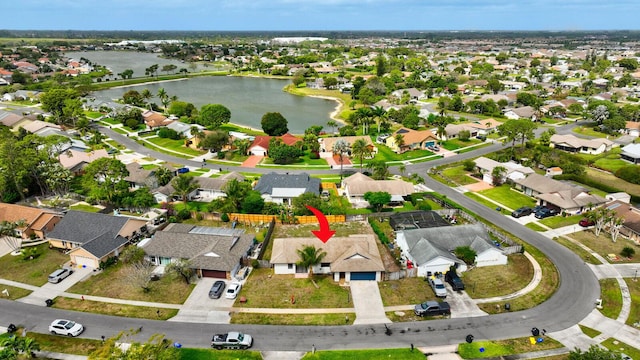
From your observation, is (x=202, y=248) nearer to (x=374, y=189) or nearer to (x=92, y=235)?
(x=92, y=235)

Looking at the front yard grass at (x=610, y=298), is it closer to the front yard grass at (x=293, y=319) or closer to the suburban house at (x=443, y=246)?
the suburban house at (x=443, y=246)

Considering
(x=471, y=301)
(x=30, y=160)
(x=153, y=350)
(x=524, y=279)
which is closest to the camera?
(x=153, y=350)

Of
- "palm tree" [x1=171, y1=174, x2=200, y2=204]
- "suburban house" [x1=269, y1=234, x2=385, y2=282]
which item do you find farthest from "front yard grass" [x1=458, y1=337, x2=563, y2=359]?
"palm tree" [x1=171, y1=174, x2=200, y2=204]

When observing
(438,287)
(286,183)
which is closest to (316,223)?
(286,183)

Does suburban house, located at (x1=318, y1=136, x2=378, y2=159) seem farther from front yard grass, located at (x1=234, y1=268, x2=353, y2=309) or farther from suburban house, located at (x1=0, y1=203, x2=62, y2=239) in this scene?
suburban house, located at (x1=0, y1=203, x2=62, y2=239)

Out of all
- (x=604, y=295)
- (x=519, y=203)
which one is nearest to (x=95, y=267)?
Answer: (x=604, y=295)

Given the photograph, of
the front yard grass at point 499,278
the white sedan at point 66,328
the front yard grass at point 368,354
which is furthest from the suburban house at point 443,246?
the white sedan at point 66,328

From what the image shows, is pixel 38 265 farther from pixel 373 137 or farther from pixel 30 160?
pixel 373 137
